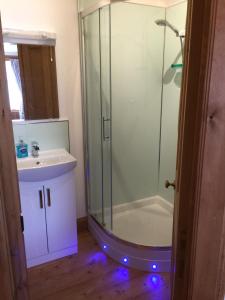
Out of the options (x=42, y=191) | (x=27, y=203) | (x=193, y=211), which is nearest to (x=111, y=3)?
(x=42, y=191)

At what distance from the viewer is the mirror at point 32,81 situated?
2160 millimetres

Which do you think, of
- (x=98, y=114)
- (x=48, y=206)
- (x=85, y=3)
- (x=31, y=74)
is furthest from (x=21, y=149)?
(x=85, y=3)

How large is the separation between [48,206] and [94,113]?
97 cm

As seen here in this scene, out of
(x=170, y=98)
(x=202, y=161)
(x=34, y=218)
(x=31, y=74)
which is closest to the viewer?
(x=202, y=161)

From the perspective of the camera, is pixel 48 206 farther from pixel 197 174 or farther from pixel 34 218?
pixel 197 174

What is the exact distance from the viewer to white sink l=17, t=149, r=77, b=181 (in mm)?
1946

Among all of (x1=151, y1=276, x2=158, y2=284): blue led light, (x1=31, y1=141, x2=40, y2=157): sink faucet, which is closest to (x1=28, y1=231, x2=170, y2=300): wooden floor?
(x1=151, y1=276, x2=158, y2=284): blue led light

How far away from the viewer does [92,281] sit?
2.07 m

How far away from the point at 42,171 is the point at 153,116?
4.75 ft

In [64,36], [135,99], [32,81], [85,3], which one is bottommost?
[135,99]

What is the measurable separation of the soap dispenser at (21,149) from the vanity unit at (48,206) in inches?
2.5

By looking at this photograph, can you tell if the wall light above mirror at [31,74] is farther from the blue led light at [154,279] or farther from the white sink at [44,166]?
the blue led light at [154,279]

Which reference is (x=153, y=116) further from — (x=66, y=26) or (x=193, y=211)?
(x=193, y=211)

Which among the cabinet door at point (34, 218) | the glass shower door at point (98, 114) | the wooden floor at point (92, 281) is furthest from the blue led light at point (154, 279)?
the cabinet door at point (34, 218)
